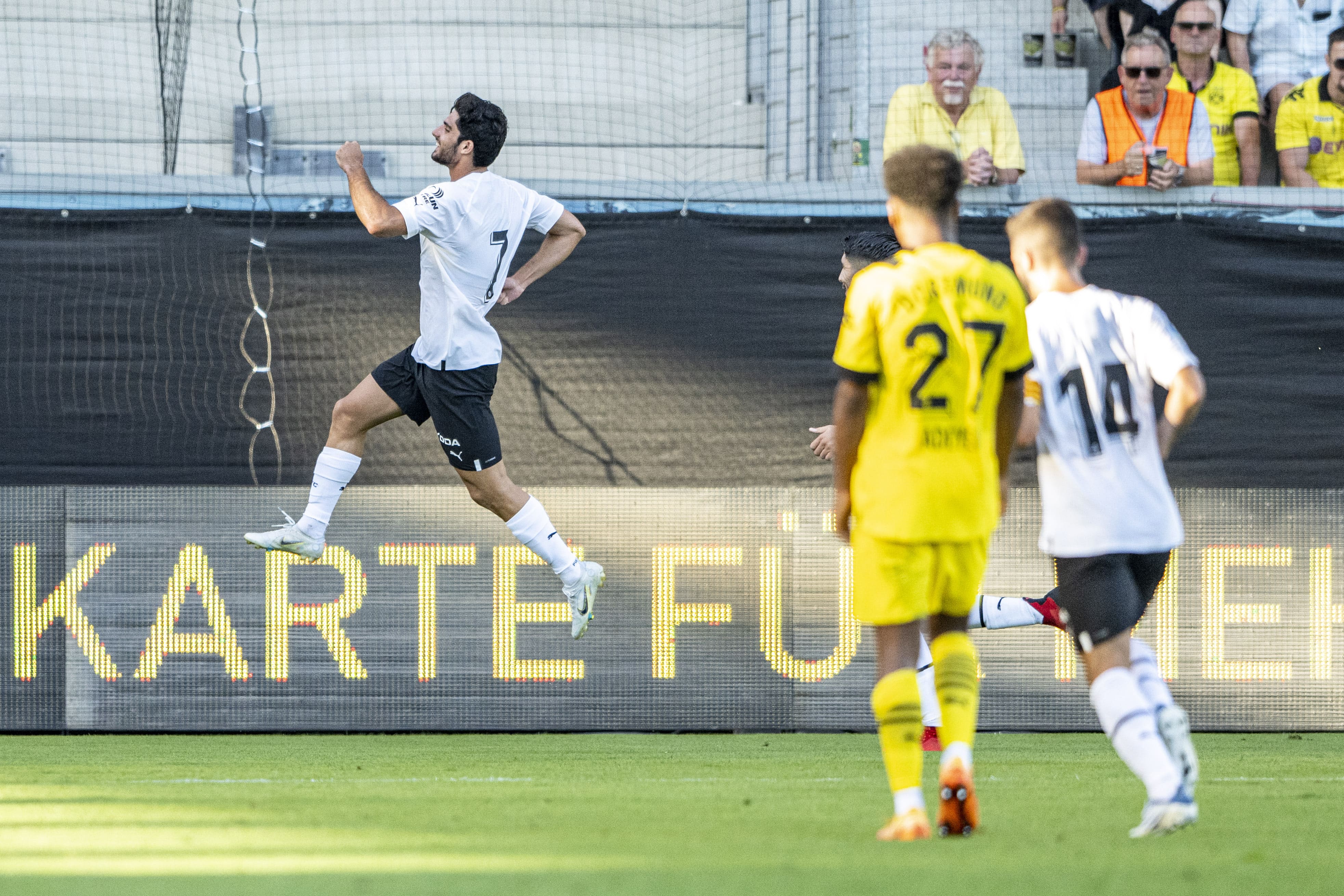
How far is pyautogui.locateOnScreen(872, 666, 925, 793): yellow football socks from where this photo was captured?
4082mm

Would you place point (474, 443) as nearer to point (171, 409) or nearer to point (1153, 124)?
point (171, 409)

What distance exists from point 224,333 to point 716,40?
4.21 m

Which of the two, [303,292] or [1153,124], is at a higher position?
[1153,124]

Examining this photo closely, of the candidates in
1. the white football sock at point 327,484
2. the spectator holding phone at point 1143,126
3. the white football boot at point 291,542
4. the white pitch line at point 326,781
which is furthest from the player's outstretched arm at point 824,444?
the spectator holding phone at point 1143,126

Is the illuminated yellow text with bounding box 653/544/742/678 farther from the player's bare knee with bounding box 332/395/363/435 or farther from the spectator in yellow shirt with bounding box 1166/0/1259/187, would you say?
the spectator in yellow shirt with bounding box 1166/0/1259/187

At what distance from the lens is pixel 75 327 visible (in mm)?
8344

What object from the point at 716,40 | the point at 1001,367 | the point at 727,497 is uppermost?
the point at 716,40

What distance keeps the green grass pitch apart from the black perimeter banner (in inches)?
59.4

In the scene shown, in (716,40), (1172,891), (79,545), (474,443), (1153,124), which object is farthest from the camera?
(716,40)

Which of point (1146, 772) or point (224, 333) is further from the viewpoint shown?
point (224, 333)

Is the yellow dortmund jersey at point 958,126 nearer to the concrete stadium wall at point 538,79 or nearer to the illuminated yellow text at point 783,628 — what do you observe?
the concrete stadium wall at point 538,79

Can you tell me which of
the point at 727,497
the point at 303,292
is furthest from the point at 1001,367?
the point at 303,292

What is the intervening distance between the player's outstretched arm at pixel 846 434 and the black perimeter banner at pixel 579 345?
169 inches

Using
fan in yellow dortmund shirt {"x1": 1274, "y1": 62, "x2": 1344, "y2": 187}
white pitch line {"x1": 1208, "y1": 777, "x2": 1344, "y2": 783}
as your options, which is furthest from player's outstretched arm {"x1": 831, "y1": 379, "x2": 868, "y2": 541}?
fan in yellow dortmund shirt {"x1": 1274, "y1": 62, "x2": 1344, "y2": 187}
